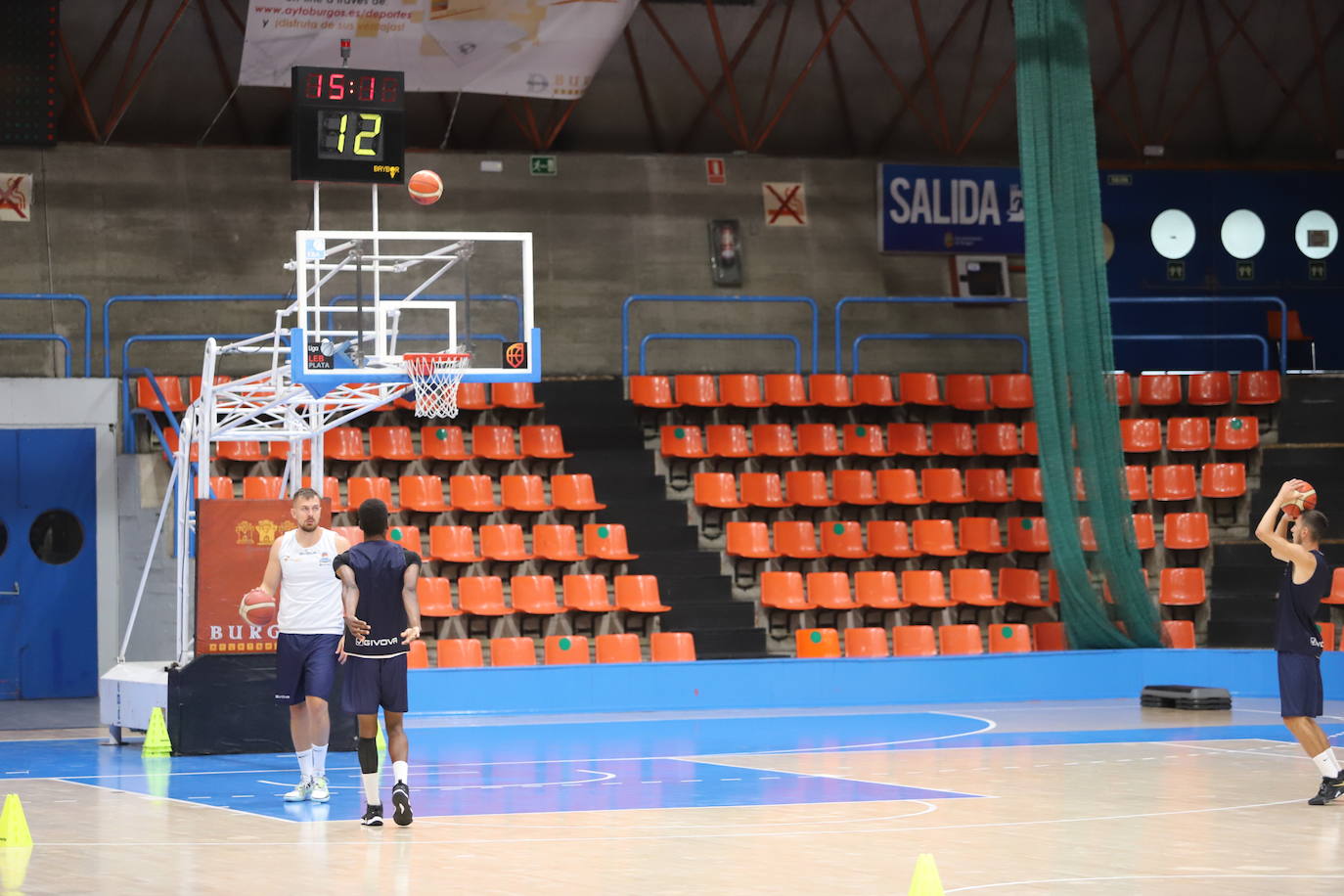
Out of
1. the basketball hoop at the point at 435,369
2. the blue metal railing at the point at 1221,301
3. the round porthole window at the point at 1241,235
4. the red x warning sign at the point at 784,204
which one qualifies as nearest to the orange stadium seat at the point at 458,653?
the basketball hoop at the point at 435,369

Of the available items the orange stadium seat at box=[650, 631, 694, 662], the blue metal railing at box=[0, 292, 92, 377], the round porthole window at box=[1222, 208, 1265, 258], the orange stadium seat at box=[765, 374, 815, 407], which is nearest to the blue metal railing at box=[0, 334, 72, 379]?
the blue metal railing at box=[0, 292, 92, 377]

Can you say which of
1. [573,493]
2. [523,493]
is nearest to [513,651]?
[523,493]

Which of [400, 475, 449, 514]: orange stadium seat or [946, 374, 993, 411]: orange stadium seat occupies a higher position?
[946, 374, 993, 411]: orange stadium seat

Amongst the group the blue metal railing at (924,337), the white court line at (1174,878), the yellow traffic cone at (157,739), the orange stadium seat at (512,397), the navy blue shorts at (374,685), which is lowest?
A: the white court line at (1174,878)

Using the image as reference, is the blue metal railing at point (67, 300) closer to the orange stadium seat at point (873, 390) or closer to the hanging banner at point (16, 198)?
the hanging banner at point (16, 198)

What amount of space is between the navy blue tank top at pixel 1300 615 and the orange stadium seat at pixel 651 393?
1117cm

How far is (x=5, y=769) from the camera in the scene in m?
13.9

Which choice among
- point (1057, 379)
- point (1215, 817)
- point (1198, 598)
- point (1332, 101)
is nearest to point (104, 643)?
point (1057, 379)

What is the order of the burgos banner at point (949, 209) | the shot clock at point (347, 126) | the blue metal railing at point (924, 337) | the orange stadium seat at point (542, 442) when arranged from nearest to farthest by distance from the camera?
the shot clock at point (347, 126) → the orange stadium seat at point (542, 442) → the blue metal railing at point (924, 337) → the burgos banner at point (949, 209)

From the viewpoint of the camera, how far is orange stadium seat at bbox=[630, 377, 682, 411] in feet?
73.9

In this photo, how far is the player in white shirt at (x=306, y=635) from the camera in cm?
1207

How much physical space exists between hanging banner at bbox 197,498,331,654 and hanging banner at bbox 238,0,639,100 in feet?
27.3

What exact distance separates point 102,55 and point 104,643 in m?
7.15

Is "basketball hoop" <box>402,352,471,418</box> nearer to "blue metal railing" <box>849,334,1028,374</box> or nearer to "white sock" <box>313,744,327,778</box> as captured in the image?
"white sock" <box>313,744,327,778</box>
